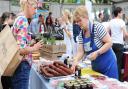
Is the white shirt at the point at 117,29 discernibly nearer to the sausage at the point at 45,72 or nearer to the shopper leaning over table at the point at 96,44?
the shopper leaning over table at the point at 96,44

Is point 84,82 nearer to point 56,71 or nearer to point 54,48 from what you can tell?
point 56,71

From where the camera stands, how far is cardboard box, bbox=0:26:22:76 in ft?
9.05

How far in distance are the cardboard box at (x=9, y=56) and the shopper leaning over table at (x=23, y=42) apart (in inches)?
10.3

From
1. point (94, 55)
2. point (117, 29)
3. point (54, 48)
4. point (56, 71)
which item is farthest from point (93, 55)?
point (117, 29)

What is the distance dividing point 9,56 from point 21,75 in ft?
1.64

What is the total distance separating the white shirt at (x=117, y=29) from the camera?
6.03m

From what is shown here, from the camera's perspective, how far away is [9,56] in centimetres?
276

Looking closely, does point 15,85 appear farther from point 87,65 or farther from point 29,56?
point 87,65

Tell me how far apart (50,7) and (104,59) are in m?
11.6

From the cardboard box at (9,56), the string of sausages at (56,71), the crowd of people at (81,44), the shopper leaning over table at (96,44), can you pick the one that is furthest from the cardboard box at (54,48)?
the cardboard box at (9,56)

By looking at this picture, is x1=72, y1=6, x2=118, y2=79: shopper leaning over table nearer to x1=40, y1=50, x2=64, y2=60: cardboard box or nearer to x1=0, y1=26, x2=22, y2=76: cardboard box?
x1=0, y1=26, x2=22, y2=76: cardboard box

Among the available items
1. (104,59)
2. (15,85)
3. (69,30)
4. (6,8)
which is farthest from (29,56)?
(6,8)

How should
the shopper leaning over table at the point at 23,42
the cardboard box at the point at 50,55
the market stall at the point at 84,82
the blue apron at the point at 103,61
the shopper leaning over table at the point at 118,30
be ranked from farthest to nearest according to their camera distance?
the shopper leaning over table at the point at 118,30
the cardboard box at the point at 50,55
the blue apron at the point at 103,61
the shopper leaning over table at the point at 23,42
the market stall at the point at 84,82

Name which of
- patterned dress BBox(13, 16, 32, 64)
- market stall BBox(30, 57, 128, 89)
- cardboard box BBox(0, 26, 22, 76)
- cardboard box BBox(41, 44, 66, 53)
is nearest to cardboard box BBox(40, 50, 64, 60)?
cardboard box BBox(41, 44, 66, 53)
